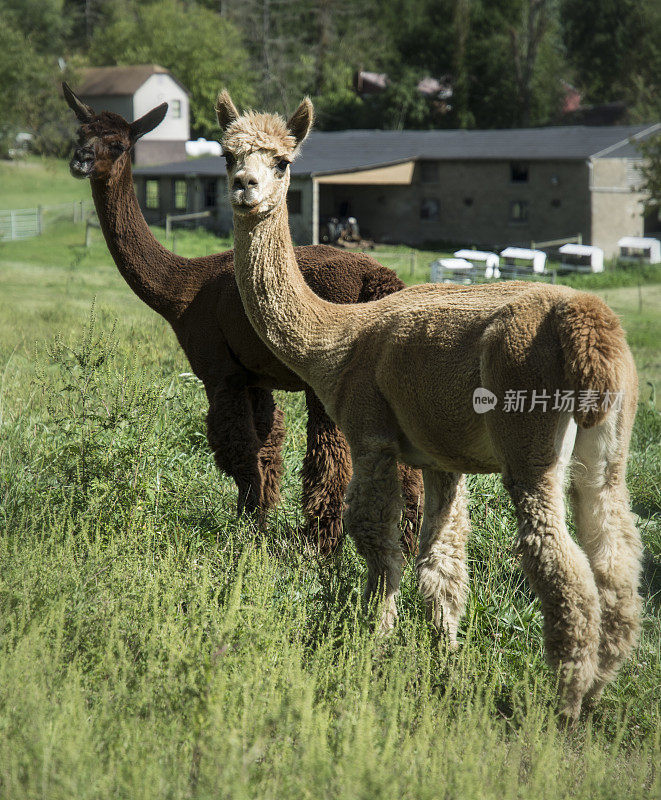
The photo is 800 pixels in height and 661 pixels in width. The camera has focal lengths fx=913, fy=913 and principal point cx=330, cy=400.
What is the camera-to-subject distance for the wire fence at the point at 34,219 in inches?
1379

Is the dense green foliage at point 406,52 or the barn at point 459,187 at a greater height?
the dense green foliage at point 406,52

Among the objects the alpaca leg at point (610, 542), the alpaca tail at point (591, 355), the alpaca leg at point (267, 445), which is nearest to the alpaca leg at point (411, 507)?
the alpaca leg at point (267, 445)

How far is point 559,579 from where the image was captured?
143 inches

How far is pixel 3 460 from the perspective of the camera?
21.1ft

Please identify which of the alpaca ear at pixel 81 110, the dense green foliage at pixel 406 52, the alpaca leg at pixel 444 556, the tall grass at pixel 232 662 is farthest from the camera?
the dense green foliage at pixel 406 52

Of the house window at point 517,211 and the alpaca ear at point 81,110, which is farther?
the house window at point 517,211

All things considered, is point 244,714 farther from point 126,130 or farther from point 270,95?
point 270,95

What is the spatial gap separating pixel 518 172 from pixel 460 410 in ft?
122

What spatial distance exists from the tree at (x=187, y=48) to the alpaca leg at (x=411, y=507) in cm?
Answer: 5662

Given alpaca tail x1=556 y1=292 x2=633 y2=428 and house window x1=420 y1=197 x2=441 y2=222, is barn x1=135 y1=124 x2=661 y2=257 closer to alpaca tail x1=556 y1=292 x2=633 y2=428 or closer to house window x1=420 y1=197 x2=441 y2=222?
house window x1=420 y1=197 x2=441 y2=222

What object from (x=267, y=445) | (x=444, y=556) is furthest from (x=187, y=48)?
(x=444, y=556)

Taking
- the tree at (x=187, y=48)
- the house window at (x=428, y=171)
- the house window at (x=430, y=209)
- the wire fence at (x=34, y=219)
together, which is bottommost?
the wire fence at (x=34, y=219)

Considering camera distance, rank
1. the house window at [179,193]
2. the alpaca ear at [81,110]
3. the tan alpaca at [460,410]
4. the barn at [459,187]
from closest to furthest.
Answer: the tan alpaca at [460,410] → the alpaca ear at [81,110] → the barn at [459,187] → the house window at [179,193]

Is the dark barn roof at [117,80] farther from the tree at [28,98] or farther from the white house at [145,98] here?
the tree at [28,98]
